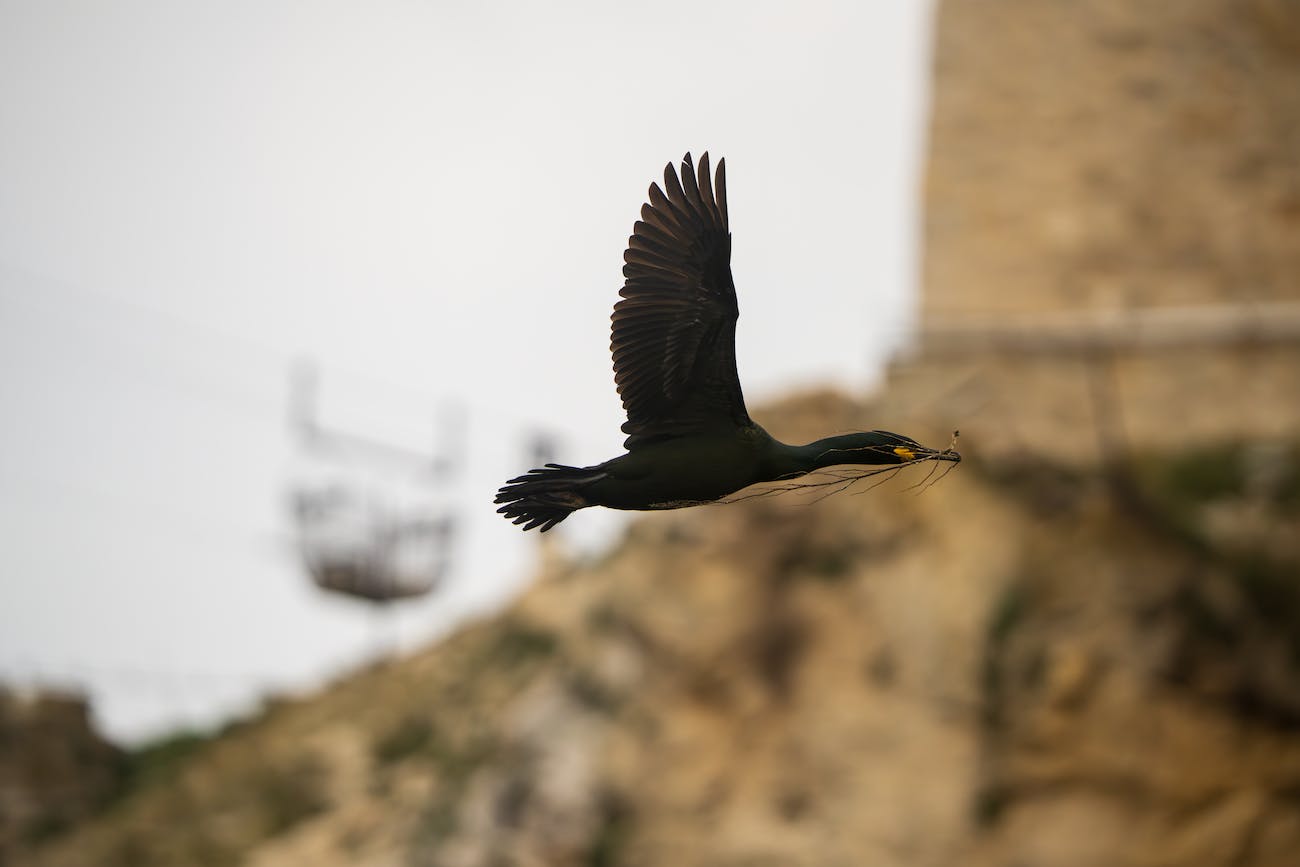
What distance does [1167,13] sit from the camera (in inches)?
730

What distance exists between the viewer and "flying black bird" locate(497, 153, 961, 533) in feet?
14.0

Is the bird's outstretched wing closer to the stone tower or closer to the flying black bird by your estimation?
the flying black bird

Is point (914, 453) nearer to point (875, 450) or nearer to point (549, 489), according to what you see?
point (875, 450)

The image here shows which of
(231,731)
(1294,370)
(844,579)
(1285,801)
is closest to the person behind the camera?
(1285,801)

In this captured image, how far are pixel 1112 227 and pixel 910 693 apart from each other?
22.7 feet

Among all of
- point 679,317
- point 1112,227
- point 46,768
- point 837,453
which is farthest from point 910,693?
point 46,768

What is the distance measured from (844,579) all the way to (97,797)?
1063 cm

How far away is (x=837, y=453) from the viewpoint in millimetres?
4047

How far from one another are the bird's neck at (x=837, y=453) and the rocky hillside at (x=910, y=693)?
25.8 feet

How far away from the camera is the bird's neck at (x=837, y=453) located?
4.00 meters

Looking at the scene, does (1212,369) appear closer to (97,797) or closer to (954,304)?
(954,304)

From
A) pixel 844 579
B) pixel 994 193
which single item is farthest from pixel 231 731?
pixel 994 193

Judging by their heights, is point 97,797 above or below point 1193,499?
below

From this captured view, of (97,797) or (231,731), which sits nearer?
(97,797)
